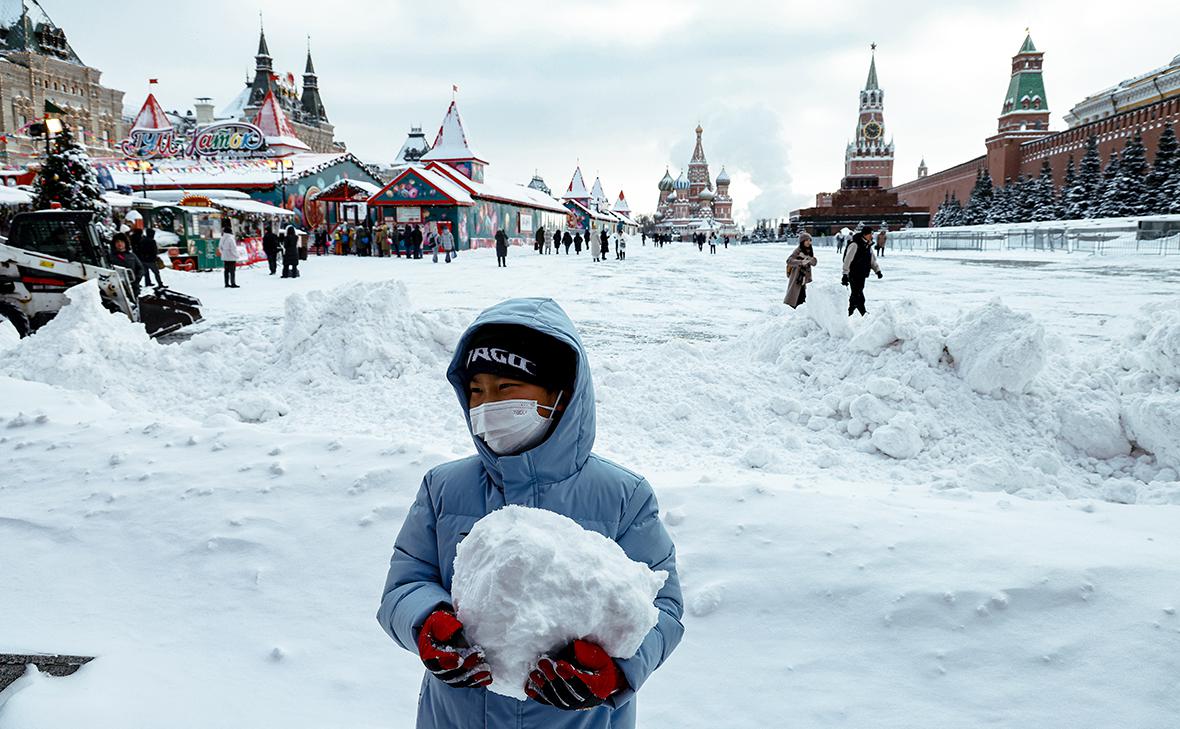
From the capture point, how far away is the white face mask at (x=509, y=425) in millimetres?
1630

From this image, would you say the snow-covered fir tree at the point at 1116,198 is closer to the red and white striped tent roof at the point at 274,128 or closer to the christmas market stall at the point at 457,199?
the christmas market stall at the point at 457,199

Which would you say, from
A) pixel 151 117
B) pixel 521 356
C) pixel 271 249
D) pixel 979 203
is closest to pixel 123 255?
pixel 271 249

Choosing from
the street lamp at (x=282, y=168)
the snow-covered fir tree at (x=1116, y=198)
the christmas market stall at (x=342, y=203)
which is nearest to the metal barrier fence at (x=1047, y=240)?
the snow-covered fir tree at (x=1116, y=198)

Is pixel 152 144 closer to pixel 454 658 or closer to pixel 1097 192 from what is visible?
pixel 454 658

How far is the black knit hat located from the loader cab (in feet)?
41.0

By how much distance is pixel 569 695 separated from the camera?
1.33 meters

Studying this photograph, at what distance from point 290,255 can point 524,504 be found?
22414 mm

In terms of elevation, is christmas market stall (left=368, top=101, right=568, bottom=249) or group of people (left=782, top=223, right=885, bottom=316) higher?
christmas market stall (left=368, top=101, right=568, bottom=249)

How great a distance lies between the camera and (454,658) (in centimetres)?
137

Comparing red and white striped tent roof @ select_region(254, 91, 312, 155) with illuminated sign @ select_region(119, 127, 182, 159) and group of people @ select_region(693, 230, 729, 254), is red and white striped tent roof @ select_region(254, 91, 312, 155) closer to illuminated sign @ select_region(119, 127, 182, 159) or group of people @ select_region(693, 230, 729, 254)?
illuminated sign @ select_region(119, 127, 182, 159)

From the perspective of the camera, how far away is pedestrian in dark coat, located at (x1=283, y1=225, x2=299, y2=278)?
71.4 feet

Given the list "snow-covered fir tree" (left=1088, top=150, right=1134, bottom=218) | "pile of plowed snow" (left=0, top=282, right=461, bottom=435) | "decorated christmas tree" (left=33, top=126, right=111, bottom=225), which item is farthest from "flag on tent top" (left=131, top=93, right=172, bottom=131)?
"snow-covered fir tree" (left=1088, top=150, right=1134, bottom=218)

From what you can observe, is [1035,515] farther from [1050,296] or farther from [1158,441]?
[1050,296]

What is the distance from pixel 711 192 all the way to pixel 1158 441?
13065cm
